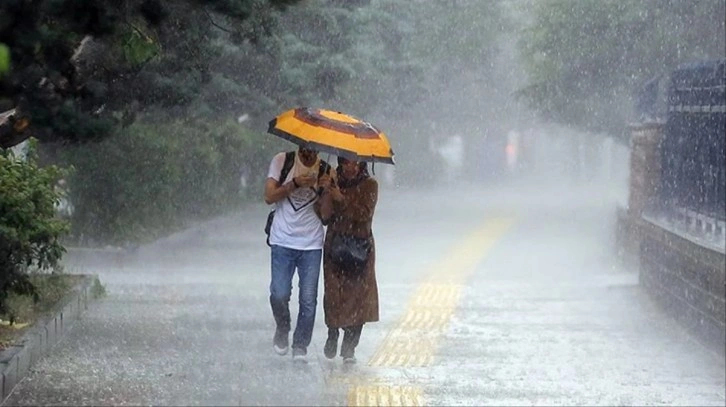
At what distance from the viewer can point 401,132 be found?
57906 mm

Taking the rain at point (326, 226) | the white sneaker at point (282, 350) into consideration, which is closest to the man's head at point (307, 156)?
the rain at point (326, 226)

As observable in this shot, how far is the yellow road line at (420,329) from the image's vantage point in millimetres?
9758

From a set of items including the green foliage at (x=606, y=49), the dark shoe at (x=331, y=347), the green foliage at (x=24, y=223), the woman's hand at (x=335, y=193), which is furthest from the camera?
the green foliage at (x=606, y=49)

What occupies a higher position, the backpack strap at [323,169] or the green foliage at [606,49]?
the green foliage at [606,49]

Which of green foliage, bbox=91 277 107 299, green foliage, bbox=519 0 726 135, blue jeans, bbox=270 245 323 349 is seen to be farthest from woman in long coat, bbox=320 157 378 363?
green foliage, bbox=519 0 726 135

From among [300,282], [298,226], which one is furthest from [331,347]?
[298,226]

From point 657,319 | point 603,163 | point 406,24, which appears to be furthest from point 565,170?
point 657,319

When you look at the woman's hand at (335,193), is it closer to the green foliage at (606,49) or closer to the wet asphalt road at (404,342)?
the wet asphalt road at (404,342)

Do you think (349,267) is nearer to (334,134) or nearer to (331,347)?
(331,347)

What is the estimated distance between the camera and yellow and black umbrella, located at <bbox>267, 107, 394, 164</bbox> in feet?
33.4

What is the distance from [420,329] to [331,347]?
105 inches

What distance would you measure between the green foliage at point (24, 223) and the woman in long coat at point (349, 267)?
211 cm

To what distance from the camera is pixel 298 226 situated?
10.6 meters

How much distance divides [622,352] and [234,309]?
4024 mm
